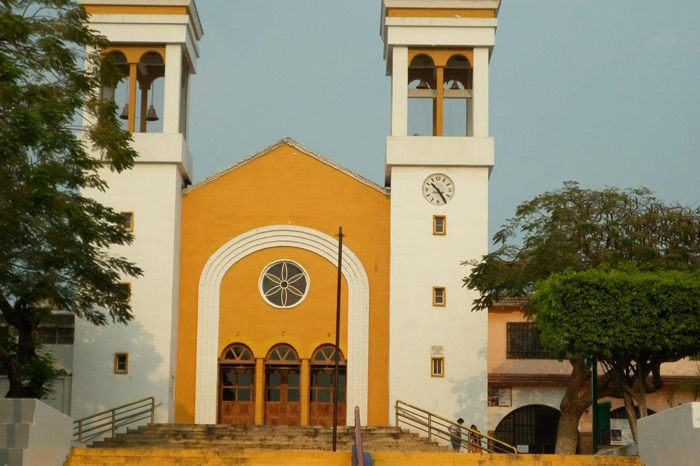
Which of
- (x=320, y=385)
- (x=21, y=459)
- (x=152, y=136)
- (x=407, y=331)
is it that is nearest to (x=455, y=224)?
(x=407, y=331)

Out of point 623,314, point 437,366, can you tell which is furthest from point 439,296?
point 623,314

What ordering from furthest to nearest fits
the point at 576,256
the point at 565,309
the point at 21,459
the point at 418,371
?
the point at 418,371, the point at 576,256, the point at 565,309, the point at 21,459

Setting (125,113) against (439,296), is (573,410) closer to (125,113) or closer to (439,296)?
(439,296)

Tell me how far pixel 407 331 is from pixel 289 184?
514 cm

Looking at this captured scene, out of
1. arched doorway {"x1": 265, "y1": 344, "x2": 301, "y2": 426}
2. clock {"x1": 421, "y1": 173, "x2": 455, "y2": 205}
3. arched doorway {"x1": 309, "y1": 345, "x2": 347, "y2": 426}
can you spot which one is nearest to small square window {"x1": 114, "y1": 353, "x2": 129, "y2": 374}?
arched doorway {"x1": 265, "y1": 344, "x2": 301, "y2": 426}

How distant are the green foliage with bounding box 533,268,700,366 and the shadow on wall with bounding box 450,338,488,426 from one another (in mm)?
6393

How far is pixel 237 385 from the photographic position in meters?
36.6

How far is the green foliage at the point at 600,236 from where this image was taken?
3192cm

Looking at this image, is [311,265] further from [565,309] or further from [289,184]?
[565,309]

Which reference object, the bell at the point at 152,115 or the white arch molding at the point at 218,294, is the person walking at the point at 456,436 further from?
the bell at the point at 152,115

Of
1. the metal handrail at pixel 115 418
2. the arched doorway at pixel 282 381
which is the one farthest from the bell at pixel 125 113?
the metal handrail at pixel 115 418

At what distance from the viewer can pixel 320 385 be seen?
3659 cm

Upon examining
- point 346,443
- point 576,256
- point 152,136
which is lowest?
point 346,443

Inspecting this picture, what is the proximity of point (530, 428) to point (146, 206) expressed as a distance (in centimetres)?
1324
